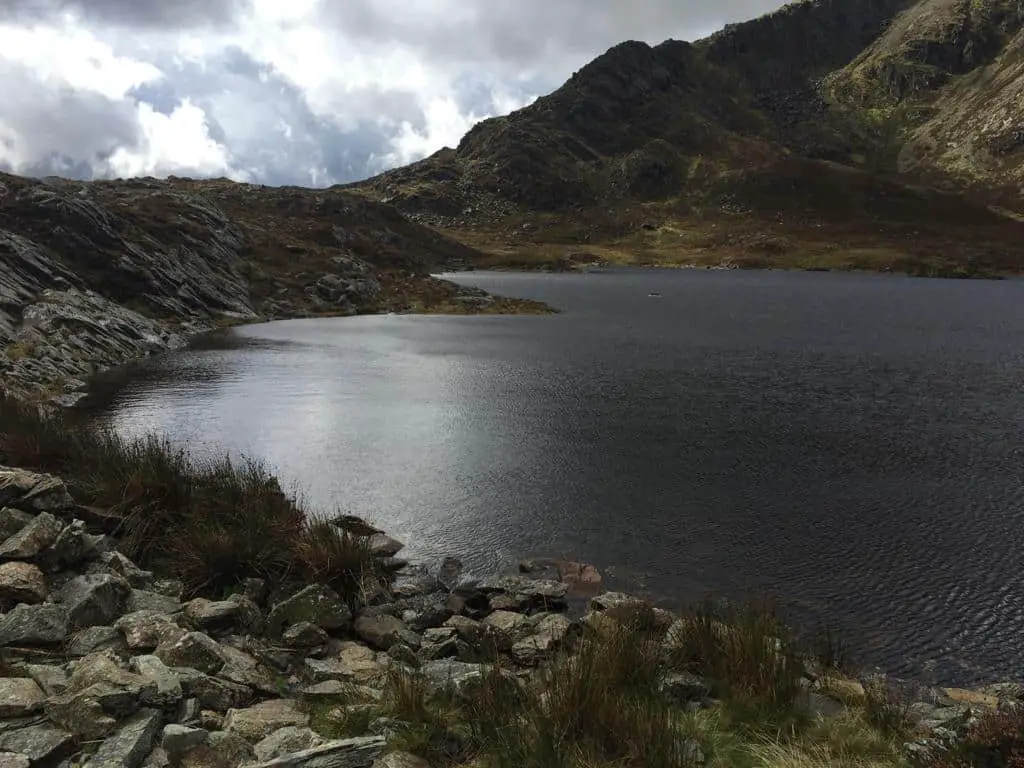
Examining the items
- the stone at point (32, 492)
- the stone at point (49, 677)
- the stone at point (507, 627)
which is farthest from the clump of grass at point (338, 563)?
the stone at point (49, 677)

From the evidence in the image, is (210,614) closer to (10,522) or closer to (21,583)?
(21,583)

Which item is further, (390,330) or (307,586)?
(390,330)

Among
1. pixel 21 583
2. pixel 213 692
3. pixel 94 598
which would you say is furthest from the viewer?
pixel 21 583

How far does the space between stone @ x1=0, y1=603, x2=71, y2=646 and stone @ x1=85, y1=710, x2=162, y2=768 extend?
2.99 meters

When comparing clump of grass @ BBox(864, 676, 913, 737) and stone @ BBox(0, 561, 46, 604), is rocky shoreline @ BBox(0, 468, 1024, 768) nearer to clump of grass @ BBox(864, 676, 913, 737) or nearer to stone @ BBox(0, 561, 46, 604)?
stone @ BBox(0, 561, 46, 604)

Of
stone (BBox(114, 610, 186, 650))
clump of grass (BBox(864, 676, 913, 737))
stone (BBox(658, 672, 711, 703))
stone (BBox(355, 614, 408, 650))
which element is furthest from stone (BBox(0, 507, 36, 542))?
clump of grass (BBox(864, 676, 913, 737))

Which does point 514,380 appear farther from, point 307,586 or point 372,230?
point 372,230

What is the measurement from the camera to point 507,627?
13.9 meters

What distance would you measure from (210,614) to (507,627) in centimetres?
561

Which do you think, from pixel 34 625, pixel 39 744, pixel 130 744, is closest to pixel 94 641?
pixel 34 625

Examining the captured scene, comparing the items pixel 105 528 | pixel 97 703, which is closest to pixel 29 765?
pixel 97 703

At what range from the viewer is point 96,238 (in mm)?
68625

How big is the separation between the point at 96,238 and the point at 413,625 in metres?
70.1

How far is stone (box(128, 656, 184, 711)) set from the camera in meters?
7.87
